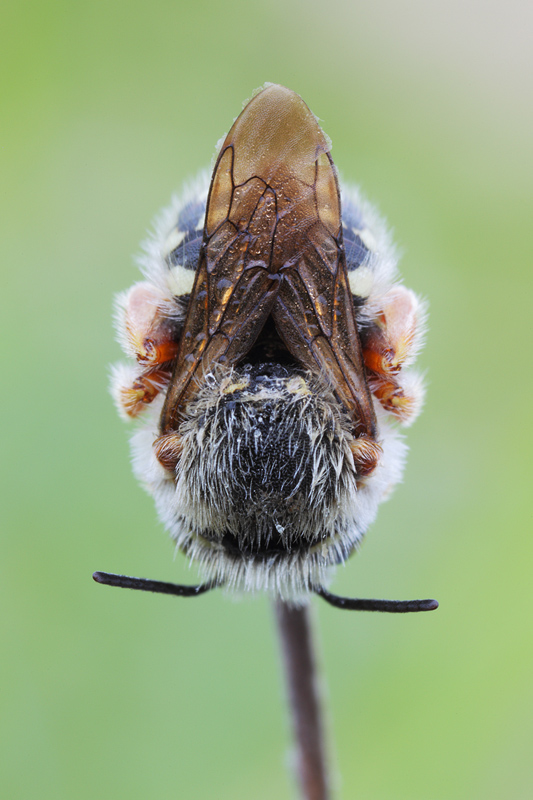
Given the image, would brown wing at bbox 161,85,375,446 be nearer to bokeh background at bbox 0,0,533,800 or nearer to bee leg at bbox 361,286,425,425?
bee leg at bbox 361,286,425,425

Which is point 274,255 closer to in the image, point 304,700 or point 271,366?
point 271,366

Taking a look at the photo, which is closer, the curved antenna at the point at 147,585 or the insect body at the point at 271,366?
the insect body at the point at 271,366

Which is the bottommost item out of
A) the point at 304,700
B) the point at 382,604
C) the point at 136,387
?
the point at 304,700

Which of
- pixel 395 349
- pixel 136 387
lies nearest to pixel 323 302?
pixel 395 349

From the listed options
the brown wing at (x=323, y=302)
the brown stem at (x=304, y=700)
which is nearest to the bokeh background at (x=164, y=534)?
the brown stem at (x=304, y=700)

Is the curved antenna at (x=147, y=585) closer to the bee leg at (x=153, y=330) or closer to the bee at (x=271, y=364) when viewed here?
the bee at (x=271, y=364)

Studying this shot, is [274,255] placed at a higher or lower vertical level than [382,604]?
higher

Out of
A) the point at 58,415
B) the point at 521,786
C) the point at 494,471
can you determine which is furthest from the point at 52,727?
the point at 494,471

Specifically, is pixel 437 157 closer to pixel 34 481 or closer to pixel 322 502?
pixel 34 481
